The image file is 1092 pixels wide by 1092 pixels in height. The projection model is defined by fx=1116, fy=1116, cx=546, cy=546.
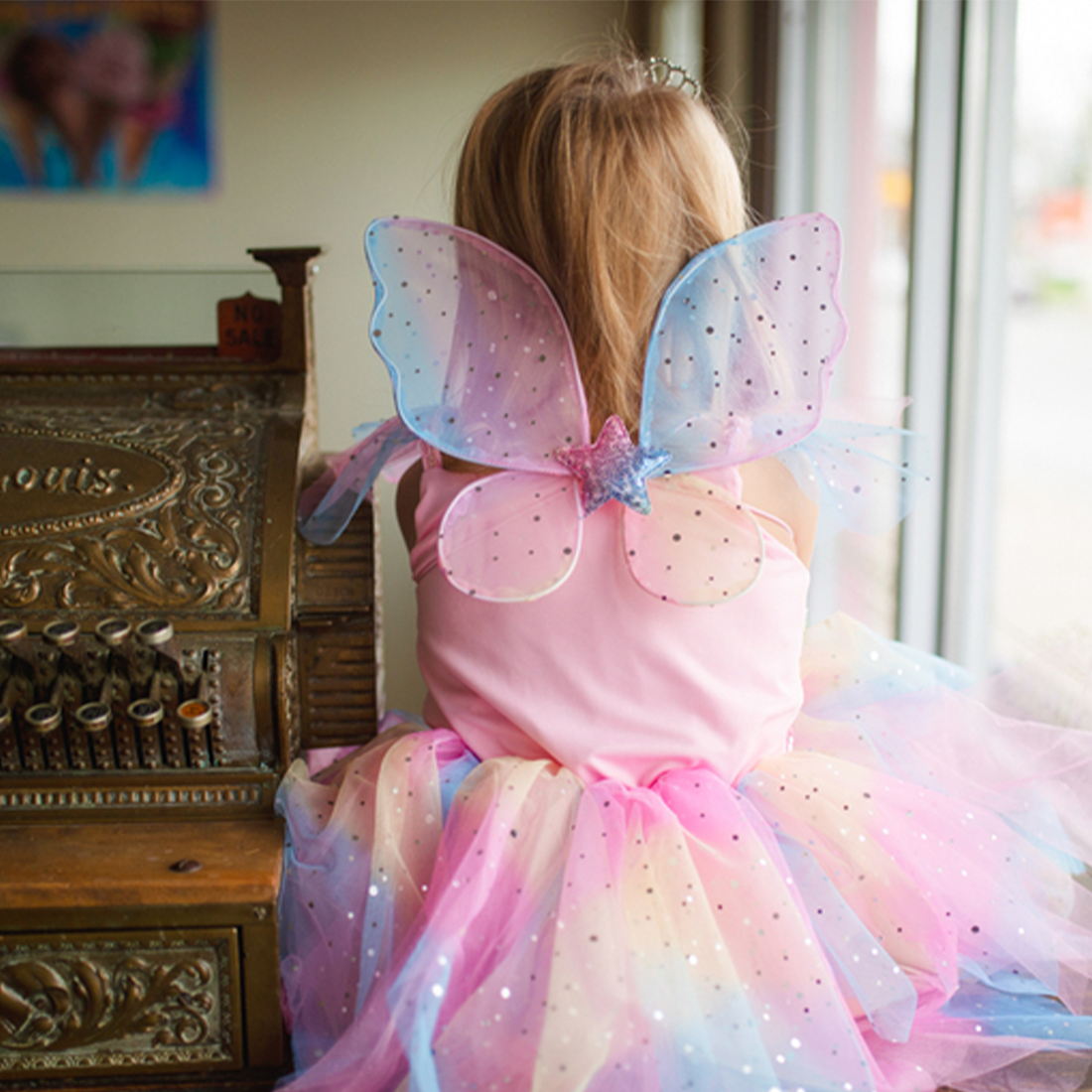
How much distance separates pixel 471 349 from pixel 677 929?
21.1 inches

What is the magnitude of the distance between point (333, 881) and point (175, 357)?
74cm

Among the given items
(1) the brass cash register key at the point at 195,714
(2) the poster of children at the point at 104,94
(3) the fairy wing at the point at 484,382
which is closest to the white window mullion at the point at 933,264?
(3) the fairy wing at the point at 484,382

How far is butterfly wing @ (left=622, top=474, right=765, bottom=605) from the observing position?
38.0 inches

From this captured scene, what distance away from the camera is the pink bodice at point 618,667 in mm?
995

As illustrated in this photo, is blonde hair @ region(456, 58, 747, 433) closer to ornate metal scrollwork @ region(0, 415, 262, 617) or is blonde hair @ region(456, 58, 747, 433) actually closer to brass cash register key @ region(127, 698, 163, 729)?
ornate metal scrollwork @ region(0, 415, 262, 617)

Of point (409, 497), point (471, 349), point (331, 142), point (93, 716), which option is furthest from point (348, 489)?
point (331, 142)

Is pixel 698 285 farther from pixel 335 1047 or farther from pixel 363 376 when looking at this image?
pixel 363 376

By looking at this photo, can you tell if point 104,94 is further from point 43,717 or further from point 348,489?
point 43,717

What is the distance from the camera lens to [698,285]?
986mm

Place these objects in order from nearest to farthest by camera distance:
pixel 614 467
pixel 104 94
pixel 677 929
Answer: pixel 677 929, pixel 614 467, pixel 104 94

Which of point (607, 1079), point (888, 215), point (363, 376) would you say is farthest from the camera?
point (363, 376)

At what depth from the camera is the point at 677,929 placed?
0.88 meters

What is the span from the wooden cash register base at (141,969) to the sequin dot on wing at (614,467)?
1.44 ft

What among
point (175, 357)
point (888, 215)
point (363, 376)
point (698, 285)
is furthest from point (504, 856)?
point (363, 376)
